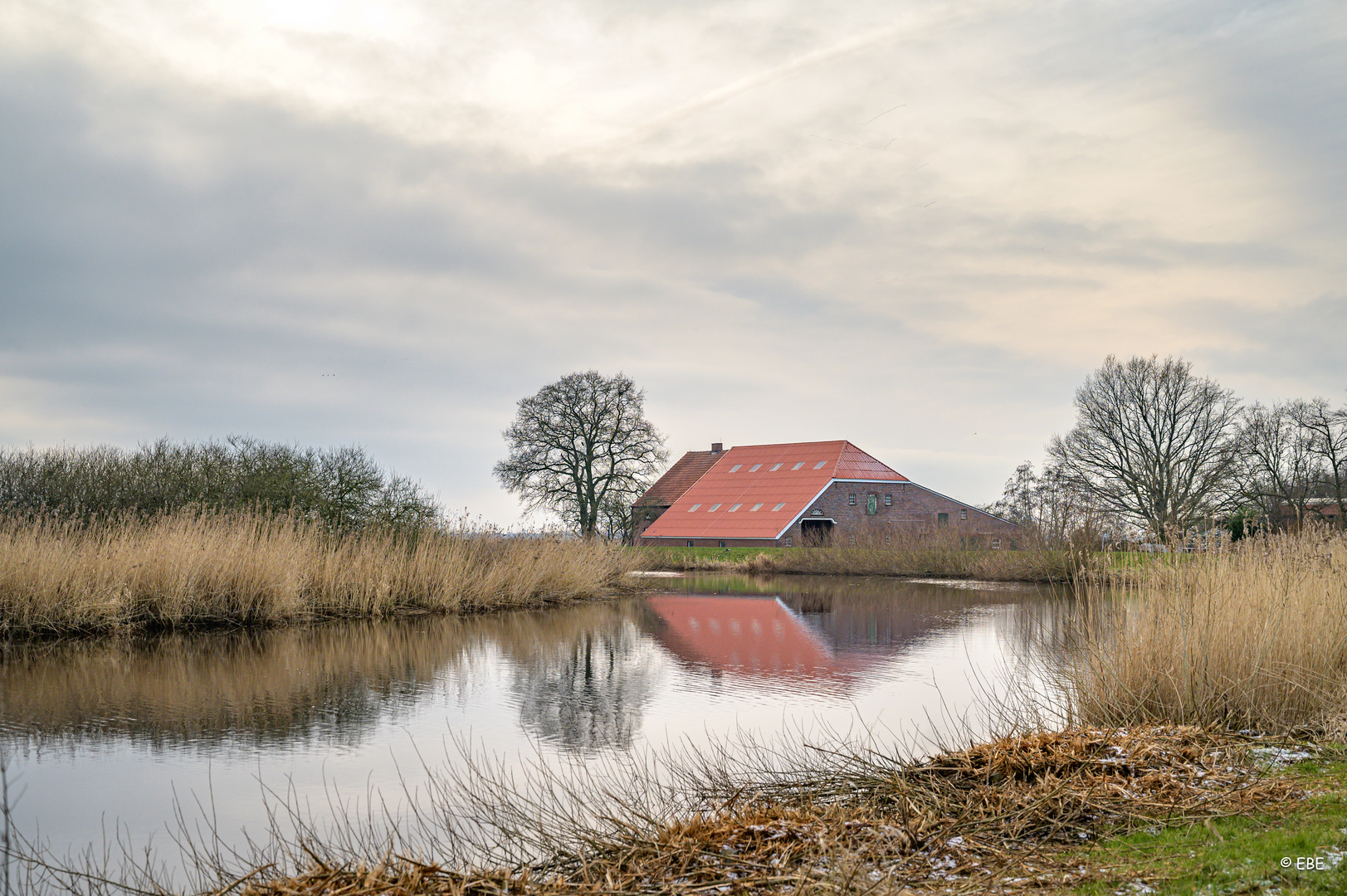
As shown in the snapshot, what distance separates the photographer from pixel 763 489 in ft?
149

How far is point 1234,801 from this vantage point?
182 inches

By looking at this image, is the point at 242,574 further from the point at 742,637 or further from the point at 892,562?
the point at 892,562

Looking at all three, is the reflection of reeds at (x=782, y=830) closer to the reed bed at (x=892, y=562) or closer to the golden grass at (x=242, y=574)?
the golden grass at (x=242, y=574)

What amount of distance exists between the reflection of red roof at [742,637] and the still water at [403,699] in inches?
3.5

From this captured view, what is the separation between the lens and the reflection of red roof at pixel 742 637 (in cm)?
1195

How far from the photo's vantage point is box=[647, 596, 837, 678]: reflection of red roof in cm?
1195

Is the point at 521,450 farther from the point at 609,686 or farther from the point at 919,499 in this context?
the point at 609,686

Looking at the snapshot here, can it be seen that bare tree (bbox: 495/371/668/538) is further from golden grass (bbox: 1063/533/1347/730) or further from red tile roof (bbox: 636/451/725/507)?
golden grass (bbox: 1063/533/1347/730)

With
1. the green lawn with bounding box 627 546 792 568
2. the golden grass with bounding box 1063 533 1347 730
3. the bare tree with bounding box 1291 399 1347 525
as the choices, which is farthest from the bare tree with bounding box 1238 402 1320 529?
the golden grass with bounding box 1063 533 1347 730

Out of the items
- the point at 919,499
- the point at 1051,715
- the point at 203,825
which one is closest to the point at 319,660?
the point at 203,825

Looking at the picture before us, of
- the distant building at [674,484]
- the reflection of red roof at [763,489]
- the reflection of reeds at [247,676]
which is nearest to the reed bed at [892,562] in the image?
the reflection of red roof at [763,489]

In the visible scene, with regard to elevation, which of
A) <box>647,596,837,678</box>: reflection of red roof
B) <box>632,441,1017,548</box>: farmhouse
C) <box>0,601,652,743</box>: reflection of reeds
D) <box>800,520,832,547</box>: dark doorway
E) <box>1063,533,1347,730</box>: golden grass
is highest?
<box>632,441,1017,548</box>: farmhouse

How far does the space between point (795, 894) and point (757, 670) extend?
26.9ft

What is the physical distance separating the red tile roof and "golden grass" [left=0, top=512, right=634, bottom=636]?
102 feet
